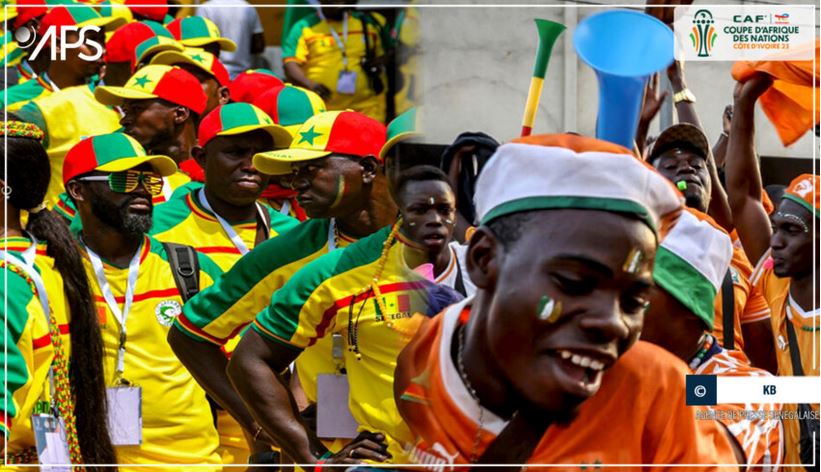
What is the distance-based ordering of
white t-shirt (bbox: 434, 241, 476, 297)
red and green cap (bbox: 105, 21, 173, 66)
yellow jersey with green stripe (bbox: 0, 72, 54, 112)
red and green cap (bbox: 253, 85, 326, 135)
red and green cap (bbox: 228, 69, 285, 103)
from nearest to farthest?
white t-shirt (bbox: 434, 241, 476, 297)
red and green cap (bbox: 253, 85, 326, 135)
yellow jersey with green stripe (bbox: 0, 72, 54, 112)
red and green cap (bbox: 228, 69, 285, 103)
red and green cap (bbox: 105, 21, 173, 66)

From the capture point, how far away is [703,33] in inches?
173

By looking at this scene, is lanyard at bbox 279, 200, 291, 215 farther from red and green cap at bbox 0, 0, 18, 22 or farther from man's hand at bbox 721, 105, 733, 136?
man's hand at bbox 721, 105, 733, 136

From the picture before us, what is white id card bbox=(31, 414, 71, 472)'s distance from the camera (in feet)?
14.4

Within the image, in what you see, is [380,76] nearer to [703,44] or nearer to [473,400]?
[703,44]

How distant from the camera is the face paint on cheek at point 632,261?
131 inches

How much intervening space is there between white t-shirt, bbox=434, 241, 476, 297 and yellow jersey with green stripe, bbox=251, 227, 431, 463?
416mm

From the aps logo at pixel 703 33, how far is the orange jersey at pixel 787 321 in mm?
558

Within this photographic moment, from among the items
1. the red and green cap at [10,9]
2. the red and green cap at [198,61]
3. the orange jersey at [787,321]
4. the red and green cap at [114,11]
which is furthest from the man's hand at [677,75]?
the red and green cap at [114,11]

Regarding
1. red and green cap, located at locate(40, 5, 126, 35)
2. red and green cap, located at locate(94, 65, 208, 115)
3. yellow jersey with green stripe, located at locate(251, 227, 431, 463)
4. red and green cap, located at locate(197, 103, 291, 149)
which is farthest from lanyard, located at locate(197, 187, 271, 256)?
yellow jersey with green stripe, located at locate(251, 227, 431, 463)

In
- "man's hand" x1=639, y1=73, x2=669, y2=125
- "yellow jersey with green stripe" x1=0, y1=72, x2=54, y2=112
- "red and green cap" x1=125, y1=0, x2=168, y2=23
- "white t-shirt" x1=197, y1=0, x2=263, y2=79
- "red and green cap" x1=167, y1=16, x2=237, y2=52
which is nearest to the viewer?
"man's hand" x1=639, y1=73, x2=669, y2=125

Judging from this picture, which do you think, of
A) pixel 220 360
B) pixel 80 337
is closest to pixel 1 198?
pixel 80 337

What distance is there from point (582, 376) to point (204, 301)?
1774 millimetres

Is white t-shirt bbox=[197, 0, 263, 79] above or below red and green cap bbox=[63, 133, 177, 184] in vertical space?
above

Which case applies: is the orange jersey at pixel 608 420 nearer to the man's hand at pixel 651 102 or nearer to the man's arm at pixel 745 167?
the man's hand at pixel 651 102
